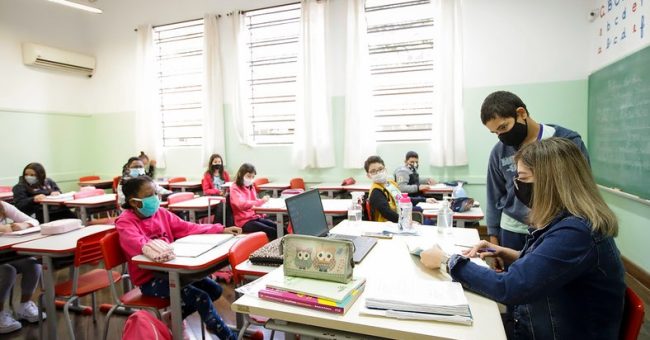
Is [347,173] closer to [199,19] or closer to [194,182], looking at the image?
[194,182]

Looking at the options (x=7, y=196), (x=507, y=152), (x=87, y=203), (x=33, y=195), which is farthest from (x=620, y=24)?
(x=7, y=196)

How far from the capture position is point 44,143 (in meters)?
6.64

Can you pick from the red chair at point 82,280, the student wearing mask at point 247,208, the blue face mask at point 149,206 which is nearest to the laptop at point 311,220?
the blue face mask at point 149,206

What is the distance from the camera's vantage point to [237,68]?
629 centimetres

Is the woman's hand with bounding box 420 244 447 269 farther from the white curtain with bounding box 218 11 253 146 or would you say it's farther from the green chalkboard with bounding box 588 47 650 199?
the white curtain with bounding box 218 11 253 146

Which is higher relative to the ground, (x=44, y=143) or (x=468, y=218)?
(x=44, y=143)

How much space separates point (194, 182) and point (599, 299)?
6351 mm

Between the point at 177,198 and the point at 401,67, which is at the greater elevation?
the point at 401,67

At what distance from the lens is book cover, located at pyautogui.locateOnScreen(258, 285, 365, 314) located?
1.16 m

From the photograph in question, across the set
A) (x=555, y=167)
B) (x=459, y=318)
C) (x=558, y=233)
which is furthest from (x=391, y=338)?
(x=555, y=167)

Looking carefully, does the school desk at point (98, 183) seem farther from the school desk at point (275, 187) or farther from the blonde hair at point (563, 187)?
the blonde hair at point (563, 187)

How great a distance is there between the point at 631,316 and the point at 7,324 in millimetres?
3723

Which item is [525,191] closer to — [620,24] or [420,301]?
[420,301]

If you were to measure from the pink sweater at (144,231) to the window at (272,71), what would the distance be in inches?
152
